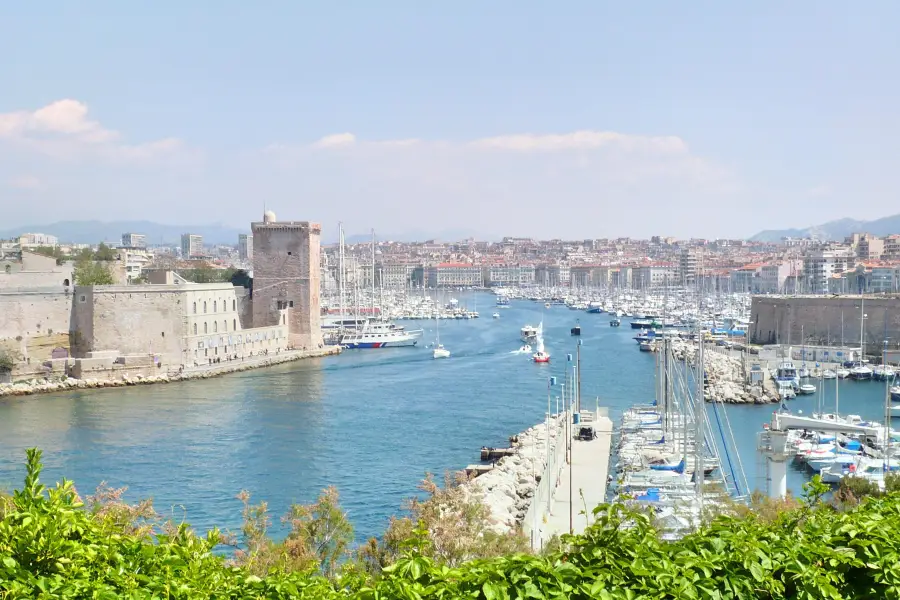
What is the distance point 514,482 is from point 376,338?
14853mm

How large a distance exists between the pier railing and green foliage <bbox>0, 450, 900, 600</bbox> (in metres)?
3.55

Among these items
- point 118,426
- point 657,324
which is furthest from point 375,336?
point 118,426

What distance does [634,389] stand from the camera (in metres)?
15.8

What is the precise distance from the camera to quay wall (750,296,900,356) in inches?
813

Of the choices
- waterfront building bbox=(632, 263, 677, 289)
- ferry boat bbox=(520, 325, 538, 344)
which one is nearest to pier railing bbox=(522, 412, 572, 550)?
ferry boat bbox=(520, 325, 538, 344)

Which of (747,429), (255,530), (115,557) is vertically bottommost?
(747,429)

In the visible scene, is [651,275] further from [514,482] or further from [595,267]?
[514,482]

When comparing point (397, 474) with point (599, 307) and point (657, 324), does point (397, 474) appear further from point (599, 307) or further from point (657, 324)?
point (599, 307)

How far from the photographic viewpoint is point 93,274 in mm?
21609

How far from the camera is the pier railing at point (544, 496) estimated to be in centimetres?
655

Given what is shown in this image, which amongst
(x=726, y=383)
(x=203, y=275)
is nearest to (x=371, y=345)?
(x=203, y=275)

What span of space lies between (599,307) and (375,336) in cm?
1815

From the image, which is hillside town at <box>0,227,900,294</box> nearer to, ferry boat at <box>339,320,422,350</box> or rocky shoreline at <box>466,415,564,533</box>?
ferry boat at <box>339,320,422,350</box>

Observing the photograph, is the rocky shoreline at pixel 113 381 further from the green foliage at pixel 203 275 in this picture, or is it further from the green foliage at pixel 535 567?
the green foliage at pixel 535 567
